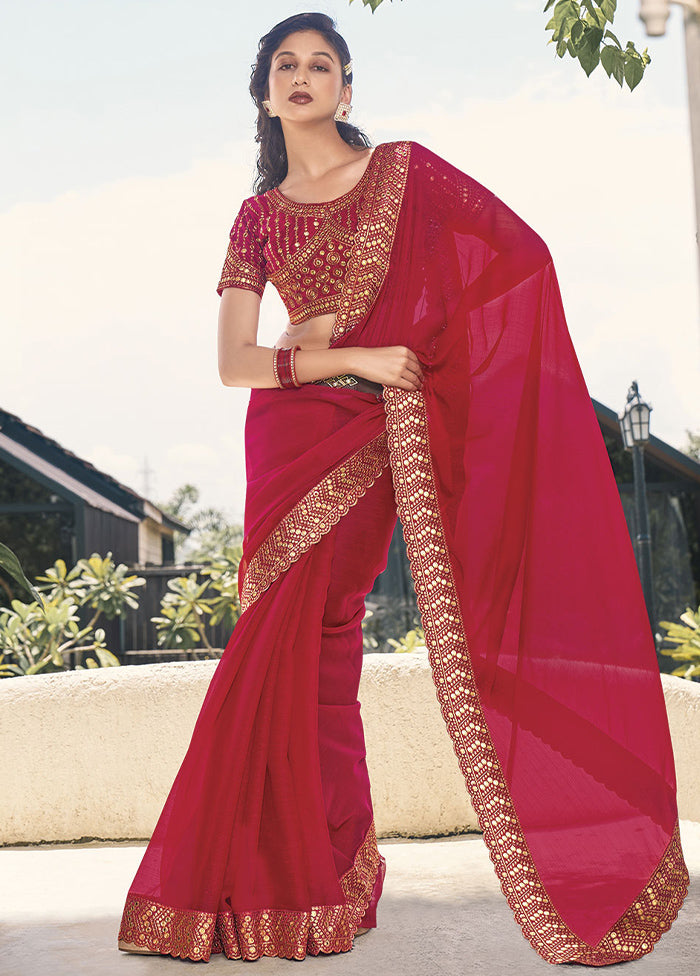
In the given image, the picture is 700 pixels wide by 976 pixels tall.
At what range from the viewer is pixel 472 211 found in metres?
2.23

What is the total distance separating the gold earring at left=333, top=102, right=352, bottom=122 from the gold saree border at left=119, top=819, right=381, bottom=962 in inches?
67.3

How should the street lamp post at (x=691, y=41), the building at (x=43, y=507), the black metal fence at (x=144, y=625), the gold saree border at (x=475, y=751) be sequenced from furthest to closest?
1. the black metal fence at (x=144, y=625)
2. the building at (x=43, y=507)
3. the gold saree border at (x=475, y=751)
4. the street lamp post at (x=691, y=41)

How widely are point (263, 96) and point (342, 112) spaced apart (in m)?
0.20

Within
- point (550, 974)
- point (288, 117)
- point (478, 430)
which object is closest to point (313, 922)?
point (550, 974)

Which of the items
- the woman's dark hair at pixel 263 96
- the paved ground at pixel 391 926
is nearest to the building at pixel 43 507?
the paved ground at pixel 391 926

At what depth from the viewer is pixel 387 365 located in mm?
2152

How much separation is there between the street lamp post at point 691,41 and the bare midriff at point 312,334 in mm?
818

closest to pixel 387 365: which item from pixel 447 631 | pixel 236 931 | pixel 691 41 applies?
pixel 447 631

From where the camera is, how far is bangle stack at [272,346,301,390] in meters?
2.20

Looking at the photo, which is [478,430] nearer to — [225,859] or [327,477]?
[327,477]

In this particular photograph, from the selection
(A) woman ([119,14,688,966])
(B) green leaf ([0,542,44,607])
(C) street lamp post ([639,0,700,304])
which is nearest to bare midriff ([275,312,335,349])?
(A) woman ([119,14,688,966])

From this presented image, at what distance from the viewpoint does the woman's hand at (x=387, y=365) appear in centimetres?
215

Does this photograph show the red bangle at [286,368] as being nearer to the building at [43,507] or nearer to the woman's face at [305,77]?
the woman's face at [305,77]

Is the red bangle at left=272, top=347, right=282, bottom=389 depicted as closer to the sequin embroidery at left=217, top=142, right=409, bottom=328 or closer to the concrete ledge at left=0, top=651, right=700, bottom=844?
the sequin embroidery at left=217, top=142, right=409, bottom=328
